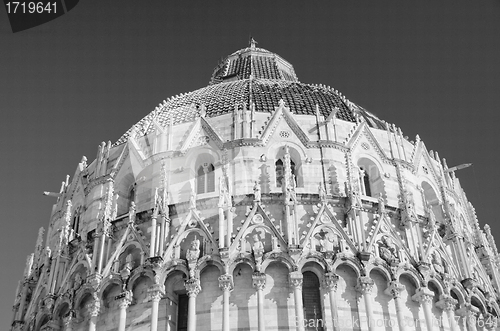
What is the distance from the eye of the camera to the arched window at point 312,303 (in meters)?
24.5

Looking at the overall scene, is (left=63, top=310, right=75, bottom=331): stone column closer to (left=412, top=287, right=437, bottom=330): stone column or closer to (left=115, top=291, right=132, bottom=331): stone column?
(left=115, top=291, right=132, bottom=331): stone column

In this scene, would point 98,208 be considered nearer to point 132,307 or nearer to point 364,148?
point 132,307

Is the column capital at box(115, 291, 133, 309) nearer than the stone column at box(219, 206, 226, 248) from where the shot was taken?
Yes

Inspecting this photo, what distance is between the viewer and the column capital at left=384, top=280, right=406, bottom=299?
84.1 ft

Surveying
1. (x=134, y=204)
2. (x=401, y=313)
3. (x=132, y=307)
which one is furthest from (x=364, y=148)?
(x=132, y=307)

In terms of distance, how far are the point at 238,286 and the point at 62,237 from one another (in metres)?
9.32

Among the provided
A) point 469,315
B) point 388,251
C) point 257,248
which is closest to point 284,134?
point 257,248

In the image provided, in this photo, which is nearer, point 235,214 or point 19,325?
point 235,214

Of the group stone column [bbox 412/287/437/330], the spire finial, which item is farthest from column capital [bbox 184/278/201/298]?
the spire finial

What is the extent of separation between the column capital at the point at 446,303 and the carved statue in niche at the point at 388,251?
98.0 inches

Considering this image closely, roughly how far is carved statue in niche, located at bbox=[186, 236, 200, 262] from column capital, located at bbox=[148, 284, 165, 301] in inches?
61.4

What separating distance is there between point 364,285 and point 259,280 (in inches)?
161

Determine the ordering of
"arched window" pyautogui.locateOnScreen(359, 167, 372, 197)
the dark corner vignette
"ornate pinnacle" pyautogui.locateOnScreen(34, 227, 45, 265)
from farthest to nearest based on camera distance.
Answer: "ornate pinnacle" pyautogui.locateOnScreen(34, 227, 45, 265), "arched window" pyautogui.locateOnScreen(359, 167, 372, 197), the dark corner vignette

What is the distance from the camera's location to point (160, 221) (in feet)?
89.6
